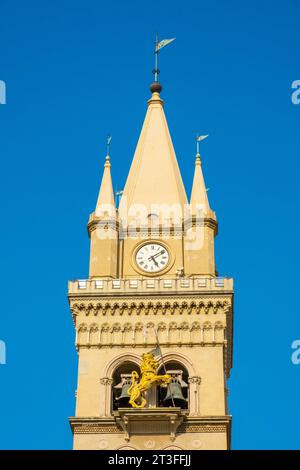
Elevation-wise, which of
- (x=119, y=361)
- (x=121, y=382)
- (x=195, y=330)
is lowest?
(x=121, y=382)

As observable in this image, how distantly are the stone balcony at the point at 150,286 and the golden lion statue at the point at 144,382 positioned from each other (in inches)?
161

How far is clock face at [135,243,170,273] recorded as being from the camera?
73.2m

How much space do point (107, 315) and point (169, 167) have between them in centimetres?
1002

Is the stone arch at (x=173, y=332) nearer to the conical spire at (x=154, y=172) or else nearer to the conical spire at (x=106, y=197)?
the conical spire at (x=154, y=172)

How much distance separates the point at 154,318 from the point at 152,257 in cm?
391

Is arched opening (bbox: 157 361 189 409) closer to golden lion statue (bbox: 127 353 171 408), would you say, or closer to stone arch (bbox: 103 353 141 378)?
golden lion statue (bbox: 127 353 171 408)

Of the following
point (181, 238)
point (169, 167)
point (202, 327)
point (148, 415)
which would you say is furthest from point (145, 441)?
point (169, 167)

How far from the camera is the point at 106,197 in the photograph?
2955 inches

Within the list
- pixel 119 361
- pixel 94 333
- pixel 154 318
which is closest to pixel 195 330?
pixel 154 318

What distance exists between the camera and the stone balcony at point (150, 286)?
7131 cm

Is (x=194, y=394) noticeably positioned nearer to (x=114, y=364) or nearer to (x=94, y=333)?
(x=114, y=364)

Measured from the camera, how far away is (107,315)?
7112cm

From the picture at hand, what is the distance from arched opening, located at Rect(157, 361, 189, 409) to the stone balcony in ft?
12.2
